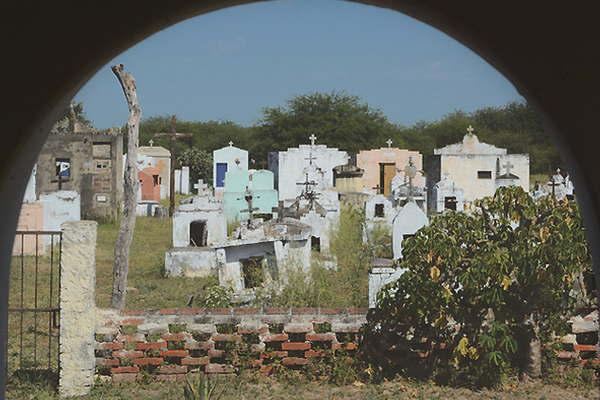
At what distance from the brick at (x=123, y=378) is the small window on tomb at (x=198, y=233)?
7.45 m

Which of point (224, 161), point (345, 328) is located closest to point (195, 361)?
point (345, 328)

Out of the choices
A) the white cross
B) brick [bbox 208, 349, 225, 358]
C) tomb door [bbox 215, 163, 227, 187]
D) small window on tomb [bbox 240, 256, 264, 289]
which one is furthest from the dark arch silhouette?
tomb door [bbox 215, 163, 227, 187]

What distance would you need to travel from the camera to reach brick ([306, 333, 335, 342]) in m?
7.67

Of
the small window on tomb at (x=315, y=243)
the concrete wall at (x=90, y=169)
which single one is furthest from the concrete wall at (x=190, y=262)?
the concrete wall at (x=90, y=169)

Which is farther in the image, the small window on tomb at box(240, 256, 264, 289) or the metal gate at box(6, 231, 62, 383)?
the small window on tomb at box(240, 256, 264, 289)

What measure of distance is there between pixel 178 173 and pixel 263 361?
28.7 metres

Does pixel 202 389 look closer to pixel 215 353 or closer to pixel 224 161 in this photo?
pixel 215 353

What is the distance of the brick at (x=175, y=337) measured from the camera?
24.8 ft

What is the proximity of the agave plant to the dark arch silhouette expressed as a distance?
191 inches

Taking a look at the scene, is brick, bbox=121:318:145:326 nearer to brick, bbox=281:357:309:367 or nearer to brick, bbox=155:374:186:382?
brick, bbox=155:374:186:382

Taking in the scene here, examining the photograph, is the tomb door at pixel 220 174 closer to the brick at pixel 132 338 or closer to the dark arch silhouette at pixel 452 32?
the brick at pixel 132 338

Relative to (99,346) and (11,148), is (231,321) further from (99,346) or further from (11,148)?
(11,148)

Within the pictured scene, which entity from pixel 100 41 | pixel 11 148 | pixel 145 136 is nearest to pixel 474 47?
pixel 100 41

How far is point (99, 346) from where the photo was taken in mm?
7473
